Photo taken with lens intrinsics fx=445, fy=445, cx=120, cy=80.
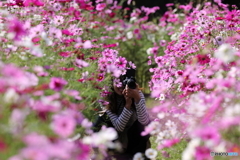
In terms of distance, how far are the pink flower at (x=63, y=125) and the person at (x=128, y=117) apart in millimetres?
1728

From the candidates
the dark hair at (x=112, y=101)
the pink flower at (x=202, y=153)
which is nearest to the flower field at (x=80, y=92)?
the pink flower at (x=202, y=153)

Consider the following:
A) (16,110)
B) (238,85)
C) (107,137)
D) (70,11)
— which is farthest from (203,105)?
(70,11)

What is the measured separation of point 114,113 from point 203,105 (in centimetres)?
183

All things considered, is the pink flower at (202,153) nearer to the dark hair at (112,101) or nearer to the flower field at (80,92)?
the flower field at (80,92)

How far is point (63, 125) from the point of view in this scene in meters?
1.37

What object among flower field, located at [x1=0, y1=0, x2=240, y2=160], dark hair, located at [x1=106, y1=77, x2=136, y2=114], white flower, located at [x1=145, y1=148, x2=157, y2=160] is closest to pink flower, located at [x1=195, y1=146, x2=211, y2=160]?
flower field, located at [x1=0, y1=0, x2=240, y2=160]

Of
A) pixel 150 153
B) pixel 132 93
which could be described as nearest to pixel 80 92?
pixel 150 153

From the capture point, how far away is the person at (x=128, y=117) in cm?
319

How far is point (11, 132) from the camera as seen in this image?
4.57 feet

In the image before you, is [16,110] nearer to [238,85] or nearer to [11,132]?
[11,132]

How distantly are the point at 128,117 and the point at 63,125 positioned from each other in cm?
185

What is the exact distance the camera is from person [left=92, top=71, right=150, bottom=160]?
125 inches

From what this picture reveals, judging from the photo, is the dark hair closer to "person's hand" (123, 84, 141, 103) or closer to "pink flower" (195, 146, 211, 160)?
"person's hand" (123, 84, 141, 103)

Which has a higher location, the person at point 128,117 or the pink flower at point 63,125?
the pink flower at point 63,125
